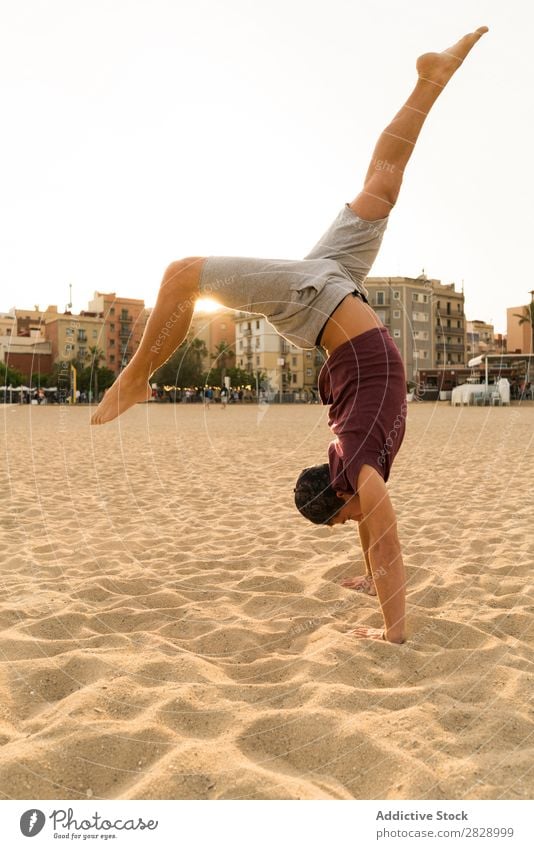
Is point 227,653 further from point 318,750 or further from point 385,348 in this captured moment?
point 385,348

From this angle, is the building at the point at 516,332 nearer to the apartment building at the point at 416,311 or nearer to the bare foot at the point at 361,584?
the apartment building at the point at 416,311

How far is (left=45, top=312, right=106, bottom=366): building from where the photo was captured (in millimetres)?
5048

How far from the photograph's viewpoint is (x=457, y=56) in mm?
2688

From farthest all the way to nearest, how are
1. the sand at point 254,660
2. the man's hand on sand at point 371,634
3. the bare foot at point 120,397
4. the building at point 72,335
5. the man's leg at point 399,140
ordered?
the building at point 72,335
the man's hand on sand at point 371,634
the man's leg at point 399,140
the bare foot at point 120,397
the sand at point 254,660

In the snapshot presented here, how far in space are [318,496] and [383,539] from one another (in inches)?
14.0

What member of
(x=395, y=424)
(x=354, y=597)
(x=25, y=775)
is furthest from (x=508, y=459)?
(x=25, y=775)

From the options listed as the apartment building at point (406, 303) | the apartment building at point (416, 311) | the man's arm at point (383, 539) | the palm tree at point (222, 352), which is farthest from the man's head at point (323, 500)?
the palm tree at point (222, 352)

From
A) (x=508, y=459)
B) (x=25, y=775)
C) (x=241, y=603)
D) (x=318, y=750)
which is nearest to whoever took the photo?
(x=25, y=775)

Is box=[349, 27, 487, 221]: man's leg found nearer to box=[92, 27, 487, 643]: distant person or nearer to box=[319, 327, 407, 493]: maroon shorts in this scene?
box=[92, 27, 487, 643]: distant person

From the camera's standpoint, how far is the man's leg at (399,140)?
2.59 metres

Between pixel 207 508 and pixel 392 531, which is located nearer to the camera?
pixel 392 531

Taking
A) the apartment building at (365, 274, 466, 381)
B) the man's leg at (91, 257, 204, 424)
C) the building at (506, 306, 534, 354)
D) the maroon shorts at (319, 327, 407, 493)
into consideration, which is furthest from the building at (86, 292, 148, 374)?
the building at (506, 306, 534, 354)

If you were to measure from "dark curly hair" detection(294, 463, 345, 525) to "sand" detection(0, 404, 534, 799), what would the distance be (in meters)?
0.58
